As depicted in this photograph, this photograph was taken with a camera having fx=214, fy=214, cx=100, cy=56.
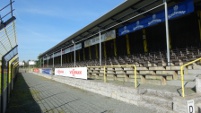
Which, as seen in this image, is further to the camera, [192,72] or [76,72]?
[76,72]

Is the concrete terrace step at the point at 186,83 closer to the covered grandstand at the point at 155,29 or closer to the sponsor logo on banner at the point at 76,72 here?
the covered grandstand at the point at 155,29

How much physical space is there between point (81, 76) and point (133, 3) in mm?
5938

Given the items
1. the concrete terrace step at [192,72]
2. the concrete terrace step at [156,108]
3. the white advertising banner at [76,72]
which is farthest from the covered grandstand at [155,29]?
the concrete terrace step at [156,108]

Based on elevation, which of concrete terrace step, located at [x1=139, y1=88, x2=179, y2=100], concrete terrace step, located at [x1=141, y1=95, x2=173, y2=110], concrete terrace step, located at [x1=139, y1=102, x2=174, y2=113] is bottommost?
concrete terrace step, located at [x1=139, y1=102, x2=174, y2=113]

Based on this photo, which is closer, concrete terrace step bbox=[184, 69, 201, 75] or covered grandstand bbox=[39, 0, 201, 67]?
concrete terrace step bbox=[184, 69, 201, 75]

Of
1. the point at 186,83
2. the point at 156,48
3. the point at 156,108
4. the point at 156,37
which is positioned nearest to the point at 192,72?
the point at 186,83

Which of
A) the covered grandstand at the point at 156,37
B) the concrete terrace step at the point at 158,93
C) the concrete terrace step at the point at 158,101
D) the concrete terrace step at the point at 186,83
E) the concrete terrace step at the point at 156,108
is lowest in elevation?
the concrete terrace step at the point at 156,108

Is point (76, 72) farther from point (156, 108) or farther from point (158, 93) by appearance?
point (156, 108)

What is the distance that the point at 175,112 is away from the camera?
5.82m

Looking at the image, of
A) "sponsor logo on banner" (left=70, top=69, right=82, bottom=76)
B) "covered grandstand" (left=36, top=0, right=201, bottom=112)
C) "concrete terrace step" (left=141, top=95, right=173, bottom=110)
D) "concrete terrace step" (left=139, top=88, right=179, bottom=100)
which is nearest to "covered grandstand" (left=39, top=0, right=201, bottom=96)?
"covered grandstand" (left=36, top=0, right=201, bottom=112)

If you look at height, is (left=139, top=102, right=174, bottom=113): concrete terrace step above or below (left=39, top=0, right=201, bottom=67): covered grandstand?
below

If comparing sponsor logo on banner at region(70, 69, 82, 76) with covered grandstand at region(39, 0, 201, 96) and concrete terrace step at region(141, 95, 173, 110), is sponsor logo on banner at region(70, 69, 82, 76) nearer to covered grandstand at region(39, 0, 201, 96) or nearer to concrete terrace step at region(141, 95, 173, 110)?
covered grandstand at region(39, 0, 201, 96)

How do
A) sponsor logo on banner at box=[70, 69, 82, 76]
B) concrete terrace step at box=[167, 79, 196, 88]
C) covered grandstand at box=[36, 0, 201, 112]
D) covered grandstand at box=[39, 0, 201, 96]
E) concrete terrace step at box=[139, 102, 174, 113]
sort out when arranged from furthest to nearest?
sponsor logo on banner at box=[70, 69, 82, 76], covered grandstand at box=[39, 0, 201, 96], covered grandstand at box=[36, 0, 201, 112], concrete terrace step at box=[167, 79, 196, 88], concrete terrace step at box=[139, 102, 174, 113]

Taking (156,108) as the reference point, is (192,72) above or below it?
above
